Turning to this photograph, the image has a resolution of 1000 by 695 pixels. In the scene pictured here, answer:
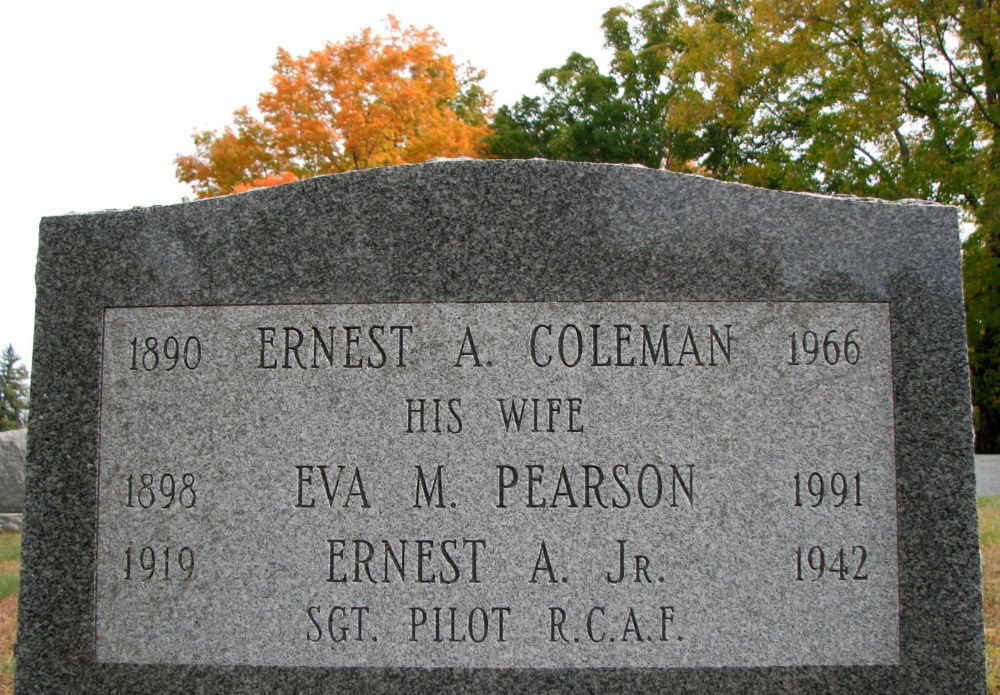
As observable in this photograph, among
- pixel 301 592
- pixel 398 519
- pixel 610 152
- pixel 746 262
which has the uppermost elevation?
pixel 610 152

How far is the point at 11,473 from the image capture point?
12.2 metres

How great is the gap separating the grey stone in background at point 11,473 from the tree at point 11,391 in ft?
81.7

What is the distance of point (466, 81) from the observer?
113ft

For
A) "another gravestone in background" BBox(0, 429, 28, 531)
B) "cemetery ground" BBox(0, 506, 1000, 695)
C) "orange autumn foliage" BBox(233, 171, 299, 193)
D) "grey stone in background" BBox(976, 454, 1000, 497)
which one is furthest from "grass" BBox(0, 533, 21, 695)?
"grey stone in background" BBox(976, 454, 1000, 497)

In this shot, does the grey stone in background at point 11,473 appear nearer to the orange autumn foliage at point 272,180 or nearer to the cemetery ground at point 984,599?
the cemetery ground at point 984,599

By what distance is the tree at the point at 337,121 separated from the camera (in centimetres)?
1841

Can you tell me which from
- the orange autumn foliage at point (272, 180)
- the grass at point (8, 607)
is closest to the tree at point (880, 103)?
the orange autumn foliage at point (272, 180)

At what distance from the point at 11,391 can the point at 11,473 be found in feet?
97.2

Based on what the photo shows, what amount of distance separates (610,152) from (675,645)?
2803cm

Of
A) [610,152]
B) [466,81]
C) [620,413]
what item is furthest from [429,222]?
[466,81]

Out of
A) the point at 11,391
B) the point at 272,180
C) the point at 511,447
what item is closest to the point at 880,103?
the point at 272,180

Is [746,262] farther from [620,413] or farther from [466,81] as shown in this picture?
[466,81]

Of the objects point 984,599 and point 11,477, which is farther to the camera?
point 11,477

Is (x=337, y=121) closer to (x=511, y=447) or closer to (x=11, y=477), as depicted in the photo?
(x=11, y=477)
